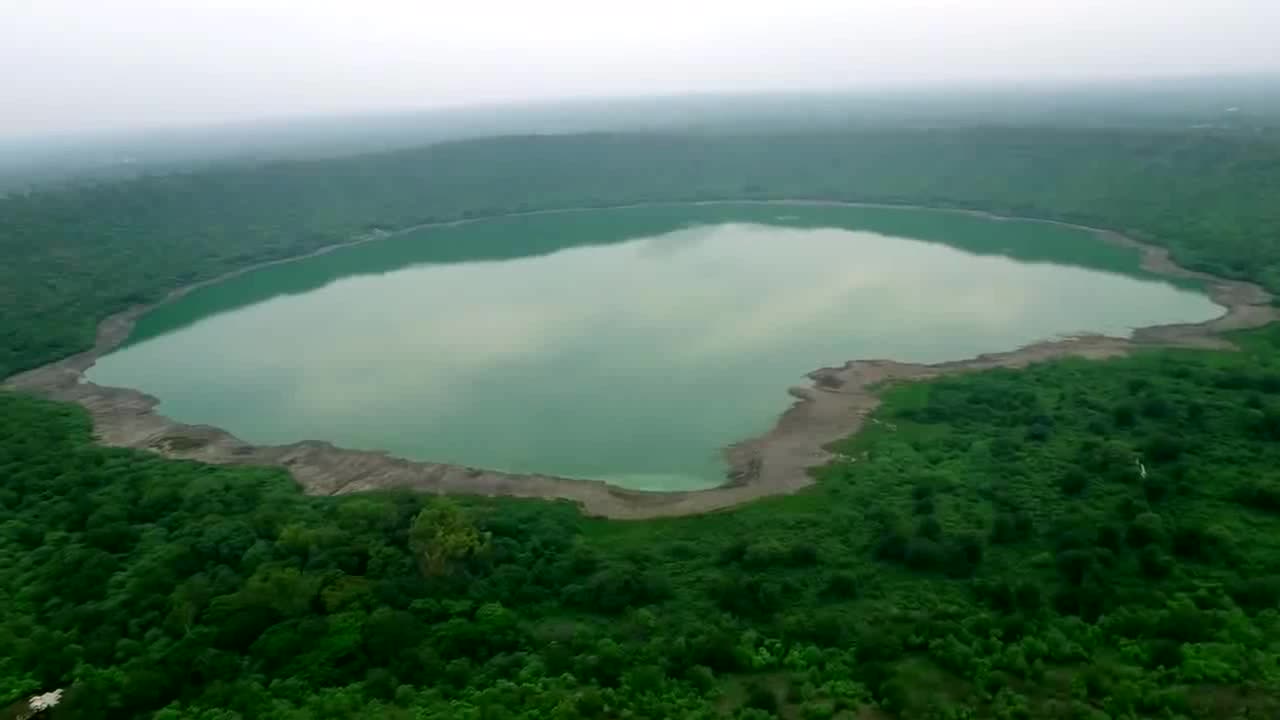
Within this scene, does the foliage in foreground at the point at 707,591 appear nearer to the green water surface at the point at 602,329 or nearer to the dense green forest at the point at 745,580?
the dense green forest at the point at 745,580

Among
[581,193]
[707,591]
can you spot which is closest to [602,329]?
[707,591]

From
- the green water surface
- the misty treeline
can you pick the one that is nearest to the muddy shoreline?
the green water surface

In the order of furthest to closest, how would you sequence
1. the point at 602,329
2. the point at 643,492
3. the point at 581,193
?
the point at 581,193 < the point at 602,329 < the point at 643,492

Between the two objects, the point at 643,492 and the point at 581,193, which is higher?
the point at 581,193

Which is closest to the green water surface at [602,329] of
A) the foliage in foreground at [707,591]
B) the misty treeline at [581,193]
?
the misty treeline at [581,193]

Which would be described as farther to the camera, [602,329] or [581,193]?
[581,193]

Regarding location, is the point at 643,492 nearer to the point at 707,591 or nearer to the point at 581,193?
the point at 707,591
